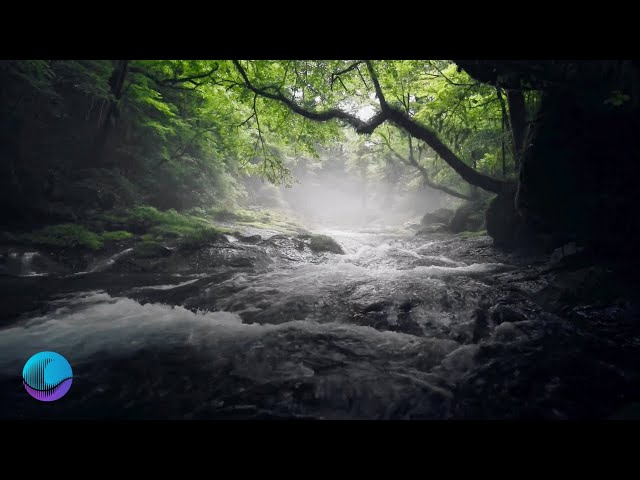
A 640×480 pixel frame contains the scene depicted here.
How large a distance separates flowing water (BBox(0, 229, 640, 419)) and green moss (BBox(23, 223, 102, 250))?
1476mm

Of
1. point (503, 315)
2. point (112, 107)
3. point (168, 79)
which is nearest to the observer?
point (503, 315)

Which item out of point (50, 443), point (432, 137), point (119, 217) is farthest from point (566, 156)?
point (119, 217)

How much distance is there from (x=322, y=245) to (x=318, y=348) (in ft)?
22.9

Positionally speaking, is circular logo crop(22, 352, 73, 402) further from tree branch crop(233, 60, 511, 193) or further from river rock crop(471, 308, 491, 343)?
tree branch crop(233, 60, 511, 193)

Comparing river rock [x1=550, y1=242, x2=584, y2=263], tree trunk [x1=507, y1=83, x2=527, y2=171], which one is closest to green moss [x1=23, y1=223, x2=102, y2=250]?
river rock [x1=550, y1=242, x2=584, y2=263]

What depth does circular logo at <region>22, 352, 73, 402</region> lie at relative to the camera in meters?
3.05

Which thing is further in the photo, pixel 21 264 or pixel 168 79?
pixel 168 79

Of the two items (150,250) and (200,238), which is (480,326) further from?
(150,250)

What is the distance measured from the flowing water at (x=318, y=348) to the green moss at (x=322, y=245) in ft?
11.7

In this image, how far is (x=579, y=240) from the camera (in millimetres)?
6738

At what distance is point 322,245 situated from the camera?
10.8m

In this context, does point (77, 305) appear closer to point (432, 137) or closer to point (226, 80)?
point (226, 80)

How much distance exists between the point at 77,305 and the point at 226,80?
26.2 feet

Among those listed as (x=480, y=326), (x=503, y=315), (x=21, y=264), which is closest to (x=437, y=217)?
(x=503, y=315)
